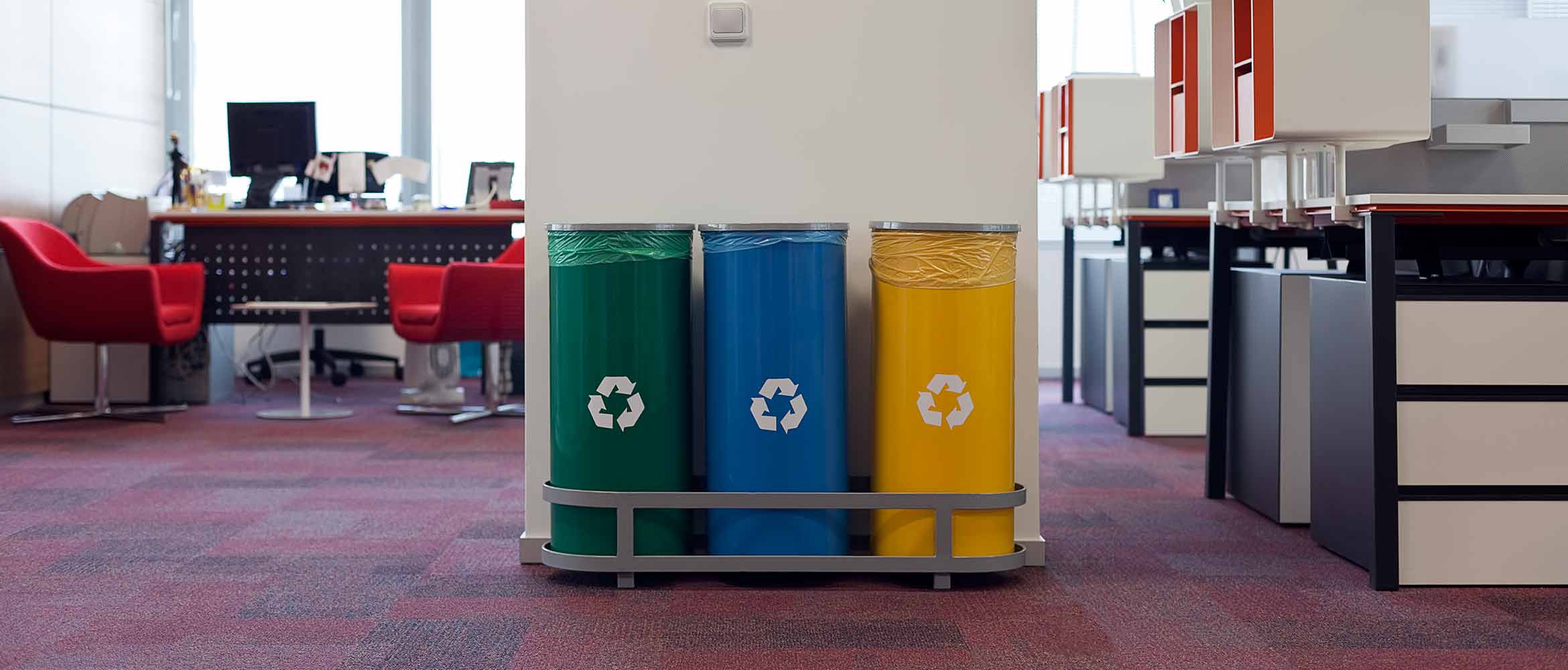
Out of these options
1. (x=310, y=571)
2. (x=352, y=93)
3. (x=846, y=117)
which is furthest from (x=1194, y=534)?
(x=352, y=93)

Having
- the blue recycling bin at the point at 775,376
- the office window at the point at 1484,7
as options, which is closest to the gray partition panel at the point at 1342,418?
the blue recycling bin at the point at 775,376

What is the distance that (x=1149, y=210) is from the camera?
5.08 meters

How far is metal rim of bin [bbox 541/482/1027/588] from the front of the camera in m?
2.63

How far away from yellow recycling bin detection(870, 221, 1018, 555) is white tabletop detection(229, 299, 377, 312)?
369 cm

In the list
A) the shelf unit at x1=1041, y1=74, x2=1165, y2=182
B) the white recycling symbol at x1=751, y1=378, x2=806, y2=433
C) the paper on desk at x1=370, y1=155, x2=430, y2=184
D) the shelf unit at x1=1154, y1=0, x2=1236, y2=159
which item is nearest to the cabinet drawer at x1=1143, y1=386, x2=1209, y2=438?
the shelf unit at x1=1041, y1=74, x2=1165, y2=182

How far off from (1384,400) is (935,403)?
90 cm

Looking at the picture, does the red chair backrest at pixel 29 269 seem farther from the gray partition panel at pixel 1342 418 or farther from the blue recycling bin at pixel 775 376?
the gray partition panel at pixel 1342 418

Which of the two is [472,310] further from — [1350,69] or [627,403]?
[1350,69]

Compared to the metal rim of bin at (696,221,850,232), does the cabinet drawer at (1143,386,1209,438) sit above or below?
below

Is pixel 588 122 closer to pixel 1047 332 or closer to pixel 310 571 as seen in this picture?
pixel 310 571

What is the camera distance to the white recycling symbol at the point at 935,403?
8.51ft

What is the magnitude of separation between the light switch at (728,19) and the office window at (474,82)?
528 cm

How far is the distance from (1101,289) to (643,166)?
346 cm

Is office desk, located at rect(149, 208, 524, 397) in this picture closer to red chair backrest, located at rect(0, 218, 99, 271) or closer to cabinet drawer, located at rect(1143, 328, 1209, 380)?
red chair backrest, located at rect(0, 218, 99, 271)
